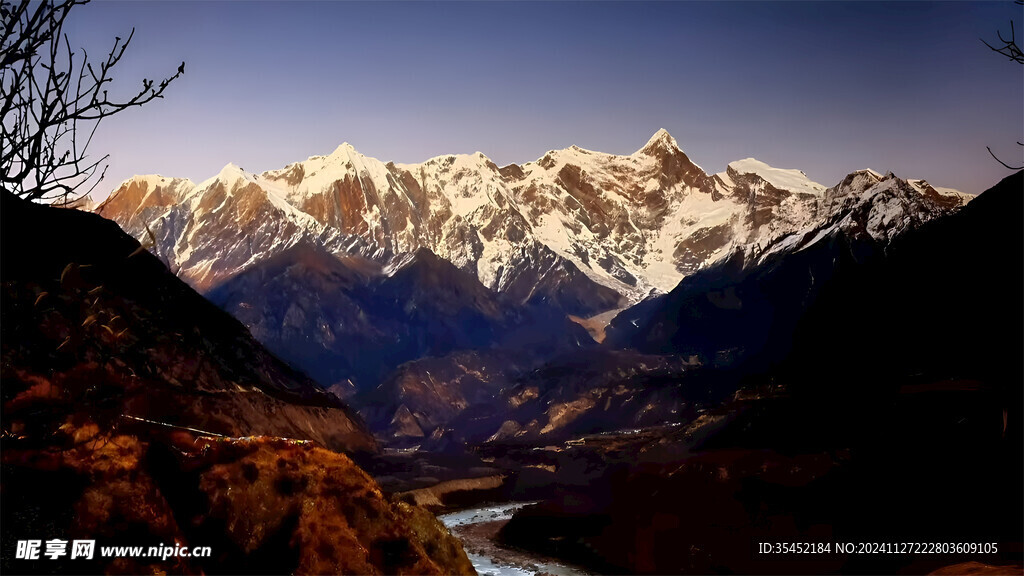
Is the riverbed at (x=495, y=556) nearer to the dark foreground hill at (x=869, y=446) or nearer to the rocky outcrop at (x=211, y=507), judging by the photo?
the dark foreground hill at (x=869, y=446)

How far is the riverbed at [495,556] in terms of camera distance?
126m

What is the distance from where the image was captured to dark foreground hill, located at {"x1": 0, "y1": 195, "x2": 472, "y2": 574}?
43.0 feet

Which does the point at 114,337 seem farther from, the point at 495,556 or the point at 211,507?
the point at 495,556

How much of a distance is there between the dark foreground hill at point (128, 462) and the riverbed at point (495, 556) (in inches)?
3707

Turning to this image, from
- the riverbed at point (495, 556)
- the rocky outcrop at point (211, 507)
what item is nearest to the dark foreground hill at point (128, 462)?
the rocky outcrop at point (211, 507)

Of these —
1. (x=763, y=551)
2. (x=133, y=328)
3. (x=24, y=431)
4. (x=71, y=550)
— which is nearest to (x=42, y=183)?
(x=24, y=431)

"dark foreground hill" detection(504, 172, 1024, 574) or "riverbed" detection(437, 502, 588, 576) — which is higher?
"dark foreground hill" detection(504, 172, 1024, 574)

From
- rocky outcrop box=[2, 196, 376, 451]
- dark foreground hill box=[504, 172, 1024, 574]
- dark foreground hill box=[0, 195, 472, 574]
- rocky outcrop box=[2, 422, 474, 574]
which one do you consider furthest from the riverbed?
rocky outcrop box=[2, 422, 474, 574]

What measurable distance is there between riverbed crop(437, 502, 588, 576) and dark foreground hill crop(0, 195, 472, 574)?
309 ft

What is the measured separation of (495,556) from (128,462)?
13279 centimetres

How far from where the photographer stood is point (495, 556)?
140 m

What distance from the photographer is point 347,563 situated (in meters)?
16.4

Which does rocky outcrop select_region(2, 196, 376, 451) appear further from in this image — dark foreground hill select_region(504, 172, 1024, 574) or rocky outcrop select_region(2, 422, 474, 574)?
dark foreground hill select_region(504, 172, 1024, 574)

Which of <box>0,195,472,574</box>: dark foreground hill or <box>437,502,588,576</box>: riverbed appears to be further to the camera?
<box>437,502,588,576</box>: riverbed
